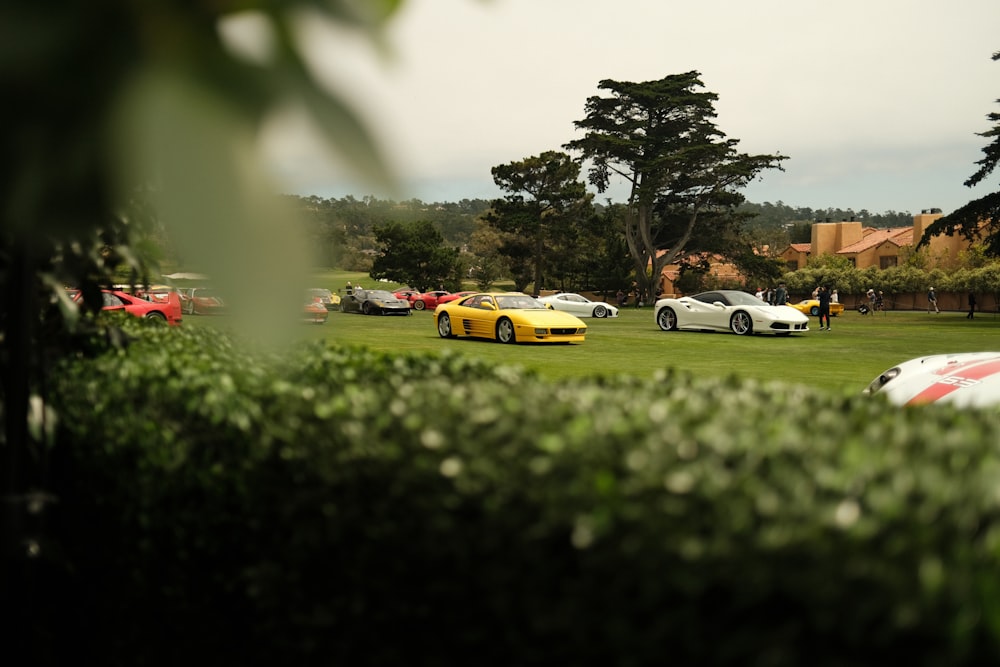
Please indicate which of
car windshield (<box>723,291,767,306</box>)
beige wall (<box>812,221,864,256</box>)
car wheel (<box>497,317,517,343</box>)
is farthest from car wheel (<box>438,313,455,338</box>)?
beige wall (<box>812,221,864,256</box>)

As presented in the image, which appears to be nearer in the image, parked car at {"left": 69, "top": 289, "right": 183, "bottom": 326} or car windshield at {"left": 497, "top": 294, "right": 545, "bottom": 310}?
parked car at {"left": 69, "top": 289, "right": 183, "bottom": 326}

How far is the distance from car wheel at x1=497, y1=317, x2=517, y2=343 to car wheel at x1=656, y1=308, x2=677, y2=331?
780 centimetres

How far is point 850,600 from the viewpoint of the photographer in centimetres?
151

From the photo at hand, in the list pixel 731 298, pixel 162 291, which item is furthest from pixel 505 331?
pixel 162 291

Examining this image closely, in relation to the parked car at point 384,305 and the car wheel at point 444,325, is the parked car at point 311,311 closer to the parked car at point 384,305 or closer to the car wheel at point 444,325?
the car wheel at point 444,325

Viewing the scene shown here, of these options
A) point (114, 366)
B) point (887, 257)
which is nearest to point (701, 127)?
point (887, 257)

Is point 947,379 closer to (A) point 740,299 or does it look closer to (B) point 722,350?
(B) point 722,350

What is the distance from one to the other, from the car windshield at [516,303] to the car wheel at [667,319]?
6.34 metres

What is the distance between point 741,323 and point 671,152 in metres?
42.1

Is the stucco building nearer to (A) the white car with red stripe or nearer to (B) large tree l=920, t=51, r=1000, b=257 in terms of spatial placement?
(B) large tree l=920, t=51, r=1000, b=257

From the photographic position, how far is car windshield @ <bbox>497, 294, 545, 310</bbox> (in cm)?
2375

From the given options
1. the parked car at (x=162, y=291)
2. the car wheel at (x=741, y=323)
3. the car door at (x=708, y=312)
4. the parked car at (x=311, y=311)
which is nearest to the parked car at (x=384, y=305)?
the car door at (x=708, y=312)

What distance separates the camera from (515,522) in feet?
6.28

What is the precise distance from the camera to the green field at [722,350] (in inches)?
603
